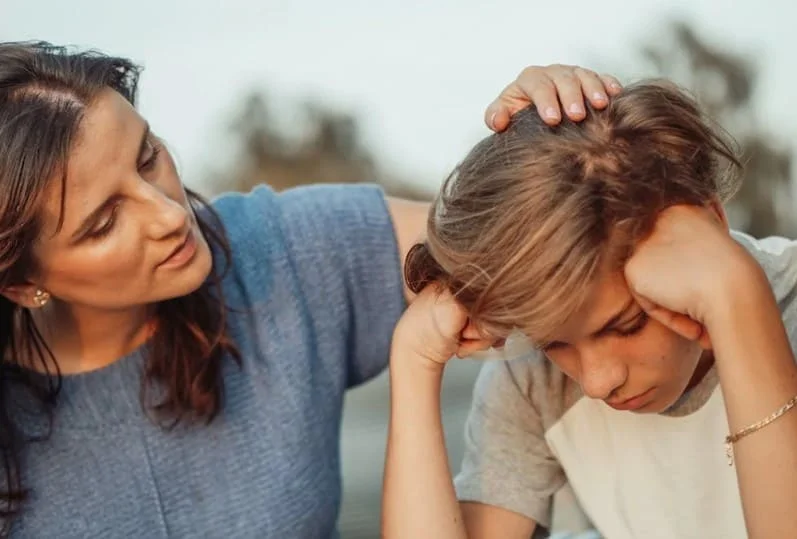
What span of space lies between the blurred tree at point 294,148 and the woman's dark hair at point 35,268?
11.3 feet

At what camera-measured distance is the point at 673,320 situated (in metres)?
1.73

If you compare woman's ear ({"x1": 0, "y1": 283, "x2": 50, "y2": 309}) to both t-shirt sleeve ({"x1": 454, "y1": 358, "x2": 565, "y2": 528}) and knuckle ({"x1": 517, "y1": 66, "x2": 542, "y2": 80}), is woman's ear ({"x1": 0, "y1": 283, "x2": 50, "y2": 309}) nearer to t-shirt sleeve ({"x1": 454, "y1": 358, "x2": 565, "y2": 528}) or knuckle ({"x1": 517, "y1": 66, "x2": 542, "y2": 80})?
t-shirt sleeve ({"x1": 454, "y1": 358, "x2": 565, "y2": 528})

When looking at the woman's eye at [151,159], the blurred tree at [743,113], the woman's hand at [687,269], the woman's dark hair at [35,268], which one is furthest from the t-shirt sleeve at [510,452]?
the blurred tree at [743,113]

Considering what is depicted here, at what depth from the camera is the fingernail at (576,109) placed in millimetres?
1772

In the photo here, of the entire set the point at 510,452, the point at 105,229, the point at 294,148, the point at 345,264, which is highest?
the point at 105,229

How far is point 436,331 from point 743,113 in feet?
7.02

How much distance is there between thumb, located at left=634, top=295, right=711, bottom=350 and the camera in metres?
1.72

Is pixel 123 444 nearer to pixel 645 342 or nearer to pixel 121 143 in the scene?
pixel 121 143

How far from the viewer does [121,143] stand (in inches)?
79.5

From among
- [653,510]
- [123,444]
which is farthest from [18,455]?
[653,510]

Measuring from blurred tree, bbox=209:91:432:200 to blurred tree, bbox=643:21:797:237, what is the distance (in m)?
1.99

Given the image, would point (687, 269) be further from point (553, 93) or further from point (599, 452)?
point (599, 452)

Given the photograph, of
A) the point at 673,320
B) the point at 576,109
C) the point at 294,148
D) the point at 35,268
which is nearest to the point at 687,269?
the point at 673,320

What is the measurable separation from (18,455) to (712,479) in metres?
1.12
